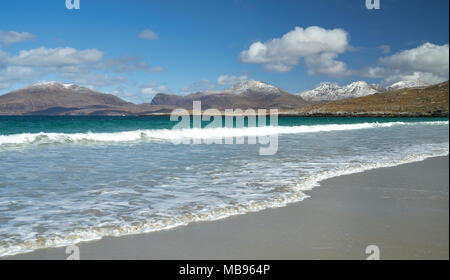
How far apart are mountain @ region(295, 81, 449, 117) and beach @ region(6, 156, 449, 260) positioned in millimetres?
106425

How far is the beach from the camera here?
13.0 ft

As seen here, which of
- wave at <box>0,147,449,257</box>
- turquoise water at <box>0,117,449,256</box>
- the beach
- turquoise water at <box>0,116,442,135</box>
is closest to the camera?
the beach

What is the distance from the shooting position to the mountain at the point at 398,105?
339 ft

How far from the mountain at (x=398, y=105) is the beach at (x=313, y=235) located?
349 feet

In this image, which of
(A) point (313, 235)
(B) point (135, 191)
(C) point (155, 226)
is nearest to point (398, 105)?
(B) point (135, 191)

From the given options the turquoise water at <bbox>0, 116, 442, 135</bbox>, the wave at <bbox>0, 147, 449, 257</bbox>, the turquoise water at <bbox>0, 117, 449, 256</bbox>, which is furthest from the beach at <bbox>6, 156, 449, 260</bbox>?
the turquoise water at <bbox>0, 116, 442, 135</bbox>

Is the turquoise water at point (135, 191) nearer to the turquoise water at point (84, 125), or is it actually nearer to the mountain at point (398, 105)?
the turquoise water at point (84, 125)

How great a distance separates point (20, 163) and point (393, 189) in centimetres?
1164

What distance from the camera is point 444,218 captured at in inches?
206

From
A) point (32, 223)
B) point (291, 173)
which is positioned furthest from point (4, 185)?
point (291, 173)

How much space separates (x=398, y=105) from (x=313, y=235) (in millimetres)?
126544

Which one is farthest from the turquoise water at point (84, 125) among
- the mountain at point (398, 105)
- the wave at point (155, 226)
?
the wave at point (155, 226)

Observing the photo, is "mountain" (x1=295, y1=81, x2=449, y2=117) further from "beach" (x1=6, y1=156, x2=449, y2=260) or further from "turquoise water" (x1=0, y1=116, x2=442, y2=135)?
"beach" (x1=6, y1=156, x2=449, y2=260)
